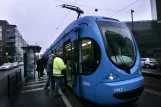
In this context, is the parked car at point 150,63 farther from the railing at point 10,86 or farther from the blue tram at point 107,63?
the blue tram at point 107,63

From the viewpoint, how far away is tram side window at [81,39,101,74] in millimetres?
5673

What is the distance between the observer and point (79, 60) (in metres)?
6.56

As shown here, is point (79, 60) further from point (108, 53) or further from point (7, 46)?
point (7, 46)

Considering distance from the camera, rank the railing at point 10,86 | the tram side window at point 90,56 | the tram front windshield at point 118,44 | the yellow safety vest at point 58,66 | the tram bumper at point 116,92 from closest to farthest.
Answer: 1. the tram bumper at point 116,92
2. the tram front windshield at point 118,44
3. the tram side window at point 90,56
4. the yellow safety vest at point 58,66
5. the railing at point 10,86

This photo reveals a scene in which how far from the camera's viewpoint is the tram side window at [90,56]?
5.67m

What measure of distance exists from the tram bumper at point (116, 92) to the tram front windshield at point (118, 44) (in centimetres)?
55

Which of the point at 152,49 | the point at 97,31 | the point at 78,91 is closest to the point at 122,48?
the point at 97,31

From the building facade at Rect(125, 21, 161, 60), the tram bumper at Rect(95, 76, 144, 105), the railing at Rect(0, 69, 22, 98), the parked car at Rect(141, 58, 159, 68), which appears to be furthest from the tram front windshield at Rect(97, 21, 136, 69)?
the building facade at Rect(125, 21, 161, 60)

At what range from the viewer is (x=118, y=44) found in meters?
5.78

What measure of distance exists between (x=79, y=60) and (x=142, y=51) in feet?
153

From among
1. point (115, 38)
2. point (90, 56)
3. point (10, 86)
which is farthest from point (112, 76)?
point (10, 86)

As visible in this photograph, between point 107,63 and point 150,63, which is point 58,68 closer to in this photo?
point 107,63

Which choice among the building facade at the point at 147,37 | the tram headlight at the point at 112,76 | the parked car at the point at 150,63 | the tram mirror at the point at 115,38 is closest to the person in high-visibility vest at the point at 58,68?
the tram mirror at the point at 115,38

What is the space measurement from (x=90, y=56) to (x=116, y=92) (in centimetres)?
146
